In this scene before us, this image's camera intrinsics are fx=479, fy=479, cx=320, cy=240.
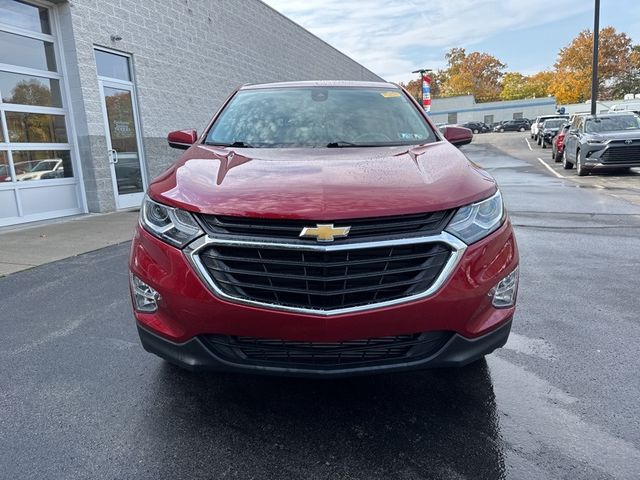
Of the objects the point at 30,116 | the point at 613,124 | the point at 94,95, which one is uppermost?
the point at 94,95

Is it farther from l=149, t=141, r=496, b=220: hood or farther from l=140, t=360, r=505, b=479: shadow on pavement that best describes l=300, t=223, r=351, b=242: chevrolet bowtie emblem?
l=140, t=360, r=505, b=479: shadow on pavement

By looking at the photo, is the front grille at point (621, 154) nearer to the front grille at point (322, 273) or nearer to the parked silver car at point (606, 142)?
the parked silver car at point (606, 142)

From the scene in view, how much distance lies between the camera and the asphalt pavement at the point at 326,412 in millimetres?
2078

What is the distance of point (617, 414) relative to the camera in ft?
7.84

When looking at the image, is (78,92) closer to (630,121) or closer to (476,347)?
(476,347)

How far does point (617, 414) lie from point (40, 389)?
3.13 meters

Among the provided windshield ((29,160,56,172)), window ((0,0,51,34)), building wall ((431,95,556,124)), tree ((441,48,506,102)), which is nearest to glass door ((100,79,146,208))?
windshield ((29,160,56,172))

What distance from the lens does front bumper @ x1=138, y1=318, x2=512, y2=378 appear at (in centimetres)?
208

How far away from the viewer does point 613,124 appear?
46.2 feet

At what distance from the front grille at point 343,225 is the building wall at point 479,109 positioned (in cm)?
6989

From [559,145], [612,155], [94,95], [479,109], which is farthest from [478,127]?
[94,95]

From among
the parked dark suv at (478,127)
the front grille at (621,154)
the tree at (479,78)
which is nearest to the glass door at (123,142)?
the front grille at (621,154)

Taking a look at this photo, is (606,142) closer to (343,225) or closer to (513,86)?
(343,225)

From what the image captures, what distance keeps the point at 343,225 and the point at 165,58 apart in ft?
37.1
